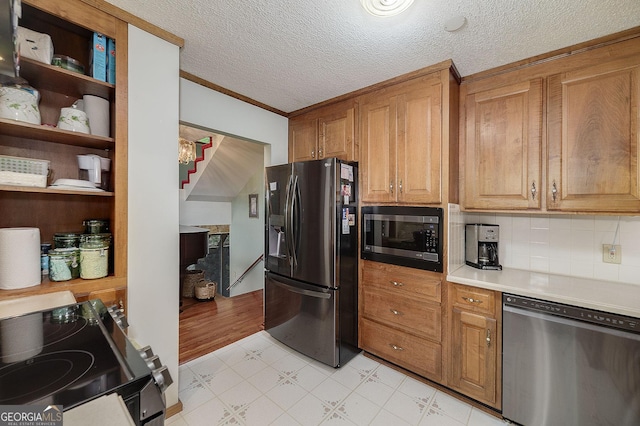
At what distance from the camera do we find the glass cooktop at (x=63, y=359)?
53 cm

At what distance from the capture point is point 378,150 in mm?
2219

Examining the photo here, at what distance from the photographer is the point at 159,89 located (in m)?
1.56

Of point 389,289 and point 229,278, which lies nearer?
point 389,289

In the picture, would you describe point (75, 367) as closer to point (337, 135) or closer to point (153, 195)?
point (153, 195)

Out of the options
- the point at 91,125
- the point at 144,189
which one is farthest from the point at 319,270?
the point at 91,125

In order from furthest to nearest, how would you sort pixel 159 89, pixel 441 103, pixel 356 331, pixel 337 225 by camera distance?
pixel 356 331
pixel 337 225
pixel 441 103
pixel 159 89

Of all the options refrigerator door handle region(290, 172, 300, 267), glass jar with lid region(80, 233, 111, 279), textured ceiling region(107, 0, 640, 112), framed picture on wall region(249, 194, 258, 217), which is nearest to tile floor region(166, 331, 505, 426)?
refrigerator door handle region(290, 172, 300, 267)

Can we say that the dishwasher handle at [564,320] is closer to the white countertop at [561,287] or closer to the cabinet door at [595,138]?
the white countertop at [561,287]

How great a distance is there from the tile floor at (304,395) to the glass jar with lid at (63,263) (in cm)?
107

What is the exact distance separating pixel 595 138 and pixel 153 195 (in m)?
2.70

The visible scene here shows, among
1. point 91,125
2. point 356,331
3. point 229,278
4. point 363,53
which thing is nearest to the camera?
point 91,125

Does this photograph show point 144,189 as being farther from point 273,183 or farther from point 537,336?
point 537,336

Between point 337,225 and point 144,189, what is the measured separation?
1327 mm

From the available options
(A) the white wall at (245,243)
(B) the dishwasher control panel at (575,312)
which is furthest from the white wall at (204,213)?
(B) the dishwasher control panel at (575,312)
